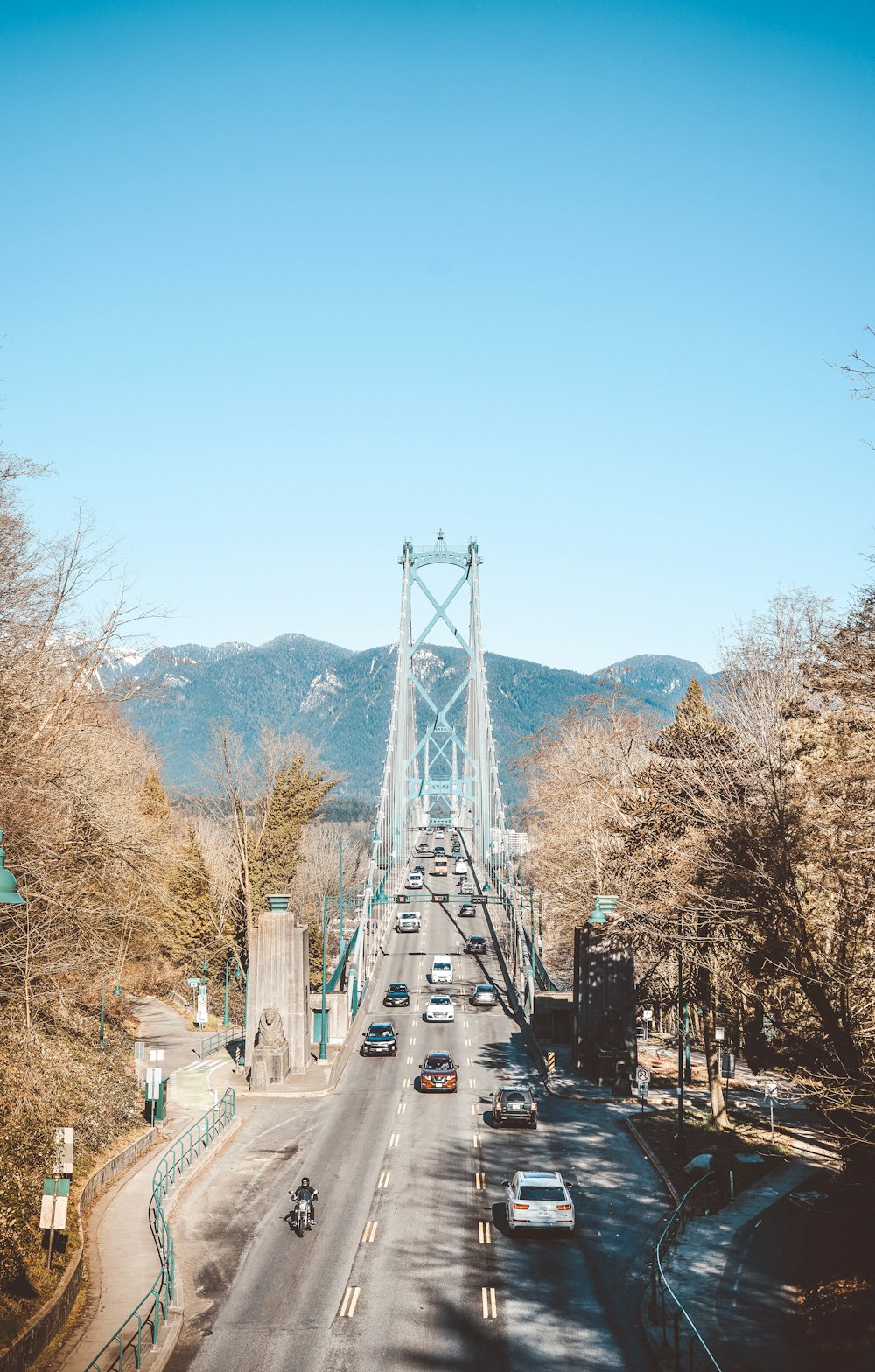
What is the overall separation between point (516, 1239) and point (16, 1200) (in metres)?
9.69

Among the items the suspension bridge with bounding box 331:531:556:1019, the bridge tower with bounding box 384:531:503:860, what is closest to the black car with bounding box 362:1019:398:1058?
the suspension bridge with bounding box 331:531:556:1019

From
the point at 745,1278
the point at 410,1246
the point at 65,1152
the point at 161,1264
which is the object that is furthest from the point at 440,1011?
the point at 745,1278

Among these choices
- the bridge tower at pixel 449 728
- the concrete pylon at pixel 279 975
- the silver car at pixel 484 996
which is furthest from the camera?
the bridge tower at pixel 449 728

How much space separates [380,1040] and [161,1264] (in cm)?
2531

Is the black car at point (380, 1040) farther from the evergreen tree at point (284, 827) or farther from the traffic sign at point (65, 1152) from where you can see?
the traffic sign at point (65, 1152)

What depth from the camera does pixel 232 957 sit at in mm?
65062

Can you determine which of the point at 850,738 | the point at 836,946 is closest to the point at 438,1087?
the point at 836,946

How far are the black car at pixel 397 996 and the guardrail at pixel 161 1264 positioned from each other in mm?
22546

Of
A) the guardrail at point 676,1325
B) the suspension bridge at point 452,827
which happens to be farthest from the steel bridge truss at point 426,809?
the guardrail at point 676,1325

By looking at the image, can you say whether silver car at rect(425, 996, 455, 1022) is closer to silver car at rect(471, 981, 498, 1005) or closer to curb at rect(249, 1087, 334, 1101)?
silver car at rect(471, 981, 498, 1005)

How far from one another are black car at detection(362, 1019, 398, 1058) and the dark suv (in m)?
12.4

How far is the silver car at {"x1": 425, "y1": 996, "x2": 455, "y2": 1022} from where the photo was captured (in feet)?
177

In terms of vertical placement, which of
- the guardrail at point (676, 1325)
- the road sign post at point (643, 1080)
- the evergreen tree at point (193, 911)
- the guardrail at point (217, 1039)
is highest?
the evergreen tree at point (193, 911)

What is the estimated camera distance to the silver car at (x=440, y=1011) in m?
54.0
